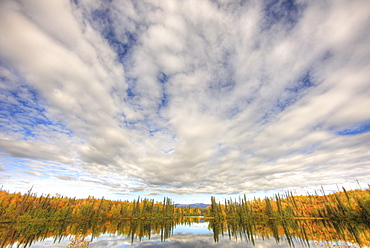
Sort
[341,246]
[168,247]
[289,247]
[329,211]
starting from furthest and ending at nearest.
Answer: [329,211]
[341,246]
[289,247]
[168,247]

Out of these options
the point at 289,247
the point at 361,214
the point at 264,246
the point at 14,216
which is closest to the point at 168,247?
the point at 264,246

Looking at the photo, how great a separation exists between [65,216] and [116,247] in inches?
3509

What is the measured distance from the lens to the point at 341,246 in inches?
960

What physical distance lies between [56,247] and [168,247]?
16.6 metres

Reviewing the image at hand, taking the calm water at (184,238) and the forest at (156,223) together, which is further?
the forest at (156,223)

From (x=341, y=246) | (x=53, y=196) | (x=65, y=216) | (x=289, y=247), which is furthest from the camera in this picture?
(x=53, y=196)

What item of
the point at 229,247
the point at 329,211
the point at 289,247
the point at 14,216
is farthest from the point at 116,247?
the point at 329,211

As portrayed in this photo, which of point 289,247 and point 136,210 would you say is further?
point 136,210

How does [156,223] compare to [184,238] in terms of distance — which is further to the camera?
[156,223]

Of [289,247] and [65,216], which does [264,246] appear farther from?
[65,216]

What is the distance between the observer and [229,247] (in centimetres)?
2105

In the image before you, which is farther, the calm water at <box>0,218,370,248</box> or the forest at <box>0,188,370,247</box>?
the forest at <box>0,188,370,247</box>

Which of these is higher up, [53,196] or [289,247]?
[53,196]

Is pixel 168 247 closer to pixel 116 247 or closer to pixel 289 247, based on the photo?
pixel 116 247
